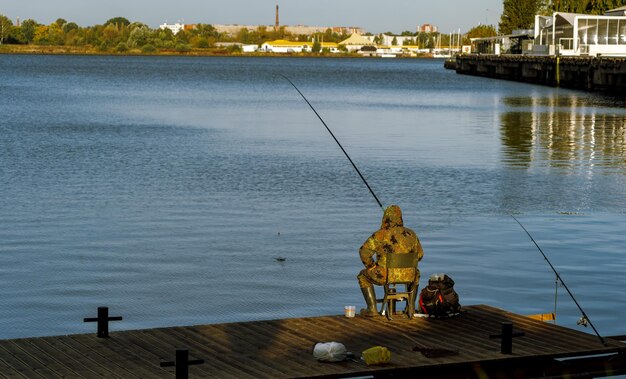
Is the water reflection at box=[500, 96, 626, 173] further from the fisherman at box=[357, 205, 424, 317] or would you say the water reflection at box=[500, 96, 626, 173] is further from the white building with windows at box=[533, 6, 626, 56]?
the white building with windows at box=[533, 6, 626, 56]

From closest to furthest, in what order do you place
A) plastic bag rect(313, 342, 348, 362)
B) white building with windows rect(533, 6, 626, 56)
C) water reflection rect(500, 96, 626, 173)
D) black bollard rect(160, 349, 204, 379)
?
black bollard rect(160, 349, 204, 379) < plastic bag rect(313, 342, 348, 362) < water reflection rect(500, 96, 626, 173) < white building with windows rect(533, 6, 626, 56)

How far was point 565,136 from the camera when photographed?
4816 centimetres

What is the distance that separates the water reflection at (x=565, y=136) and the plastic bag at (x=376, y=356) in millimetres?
24542

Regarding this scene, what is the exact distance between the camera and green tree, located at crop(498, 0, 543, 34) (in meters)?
183

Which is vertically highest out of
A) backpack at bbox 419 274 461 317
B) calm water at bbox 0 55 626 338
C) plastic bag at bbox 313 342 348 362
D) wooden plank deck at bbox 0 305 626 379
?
backpack at bbox 419 274 461 317

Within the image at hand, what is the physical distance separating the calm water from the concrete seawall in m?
33.1

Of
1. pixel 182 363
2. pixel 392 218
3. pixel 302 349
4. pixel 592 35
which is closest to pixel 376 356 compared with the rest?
pixel 302 349

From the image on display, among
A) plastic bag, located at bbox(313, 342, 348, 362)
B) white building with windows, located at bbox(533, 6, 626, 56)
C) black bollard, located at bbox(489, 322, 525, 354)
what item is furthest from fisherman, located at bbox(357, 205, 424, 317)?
white building with windows, located at bbox(533, 6, 626, 56)

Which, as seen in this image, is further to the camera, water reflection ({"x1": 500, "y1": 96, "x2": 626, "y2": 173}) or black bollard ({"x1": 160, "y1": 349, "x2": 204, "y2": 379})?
water reflection ({"x1": 500, "y1": 96, "x2": 626, "y2": 173})

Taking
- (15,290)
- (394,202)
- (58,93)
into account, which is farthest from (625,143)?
(58,93)

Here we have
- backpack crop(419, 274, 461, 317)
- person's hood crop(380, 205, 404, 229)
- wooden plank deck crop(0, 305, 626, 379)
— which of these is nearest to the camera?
wooden plank deck crop(0, 305, 626, 379)

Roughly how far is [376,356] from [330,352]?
430 millimetres

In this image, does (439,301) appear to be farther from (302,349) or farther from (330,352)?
(330,352)

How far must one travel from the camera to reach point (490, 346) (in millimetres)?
11742
